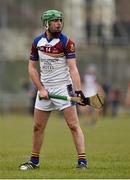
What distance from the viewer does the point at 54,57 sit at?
13789mm

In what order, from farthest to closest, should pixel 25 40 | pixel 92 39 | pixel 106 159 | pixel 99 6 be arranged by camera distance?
pixel 25 40
pixel 99 6
pixel 92 39
pixel 106 159

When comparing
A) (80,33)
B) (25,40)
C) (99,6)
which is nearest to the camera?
(80,33)

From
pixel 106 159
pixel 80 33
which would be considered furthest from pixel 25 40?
pixel 106 159

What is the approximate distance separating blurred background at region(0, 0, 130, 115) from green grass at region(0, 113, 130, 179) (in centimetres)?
1473

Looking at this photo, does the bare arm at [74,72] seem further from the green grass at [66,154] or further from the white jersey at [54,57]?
the green grass at [66,154]

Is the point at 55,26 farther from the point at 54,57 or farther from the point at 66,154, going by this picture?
the point at 66,154

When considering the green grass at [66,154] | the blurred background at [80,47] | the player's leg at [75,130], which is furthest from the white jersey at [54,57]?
the blurred background at [80,47]

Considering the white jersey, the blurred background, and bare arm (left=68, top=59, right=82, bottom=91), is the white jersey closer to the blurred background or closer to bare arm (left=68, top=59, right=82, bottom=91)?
bare arm (left=68, top=59, right=82, bottom=91)

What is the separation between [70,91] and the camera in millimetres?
14008

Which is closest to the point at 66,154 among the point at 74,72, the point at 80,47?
the point at 74,72

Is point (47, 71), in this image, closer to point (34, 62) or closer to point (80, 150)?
point (34, 62)

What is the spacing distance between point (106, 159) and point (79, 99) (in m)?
2.40

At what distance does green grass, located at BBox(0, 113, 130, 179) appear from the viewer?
520 inches

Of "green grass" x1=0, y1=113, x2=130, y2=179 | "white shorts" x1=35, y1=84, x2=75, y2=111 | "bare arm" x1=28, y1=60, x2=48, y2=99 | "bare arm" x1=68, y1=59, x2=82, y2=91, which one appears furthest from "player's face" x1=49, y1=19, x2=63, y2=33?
Result: "green grass" x1=0, y1=113, x2=130, y2=179
